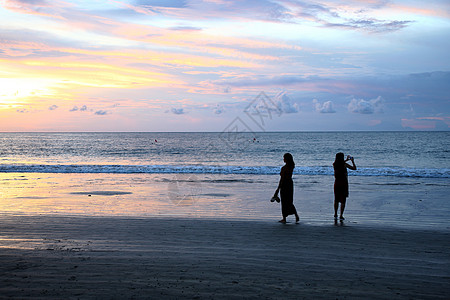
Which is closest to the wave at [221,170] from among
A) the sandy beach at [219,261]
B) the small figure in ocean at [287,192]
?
the small figure in ocean at [287,192]

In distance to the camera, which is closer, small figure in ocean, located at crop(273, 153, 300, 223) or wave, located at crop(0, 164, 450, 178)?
small figure in ocean, located at crop(273, 153, 300, 223)

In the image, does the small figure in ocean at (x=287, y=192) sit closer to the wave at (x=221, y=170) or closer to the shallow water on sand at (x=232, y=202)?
the shallow water on sand at (x=232, y=202)

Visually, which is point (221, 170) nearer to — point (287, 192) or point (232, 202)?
point (232, 202)

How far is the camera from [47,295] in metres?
4.18

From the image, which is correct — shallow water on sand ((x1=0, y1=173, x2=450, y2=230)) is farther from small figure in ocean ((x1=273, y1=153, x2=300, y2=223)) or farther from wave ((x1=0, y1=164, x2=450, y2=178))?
wave ((x1=0, y1=164, x2=450, y2=178))

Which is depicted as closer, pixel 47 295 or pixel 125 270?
pixel 47 295

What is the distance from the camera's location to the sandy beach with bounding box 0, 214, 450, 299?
4.33 m

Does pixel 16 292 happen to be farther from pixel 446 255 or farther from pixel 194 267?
pixel 446 255

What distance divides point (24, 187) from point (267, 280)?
1382 cm

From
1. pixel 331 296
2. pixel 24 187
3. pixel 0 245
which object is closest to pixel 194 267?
pixel 331 296

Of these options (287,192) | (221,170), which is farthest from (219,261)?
(221,170)

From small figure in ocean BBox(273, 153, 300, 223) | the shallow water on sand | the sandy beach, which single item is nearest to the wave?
the shallow water on sand

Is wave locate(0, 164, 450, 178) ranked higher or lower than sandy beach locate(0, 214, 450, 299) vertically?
lower

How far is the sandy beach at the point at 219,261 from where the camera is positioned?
433cm
